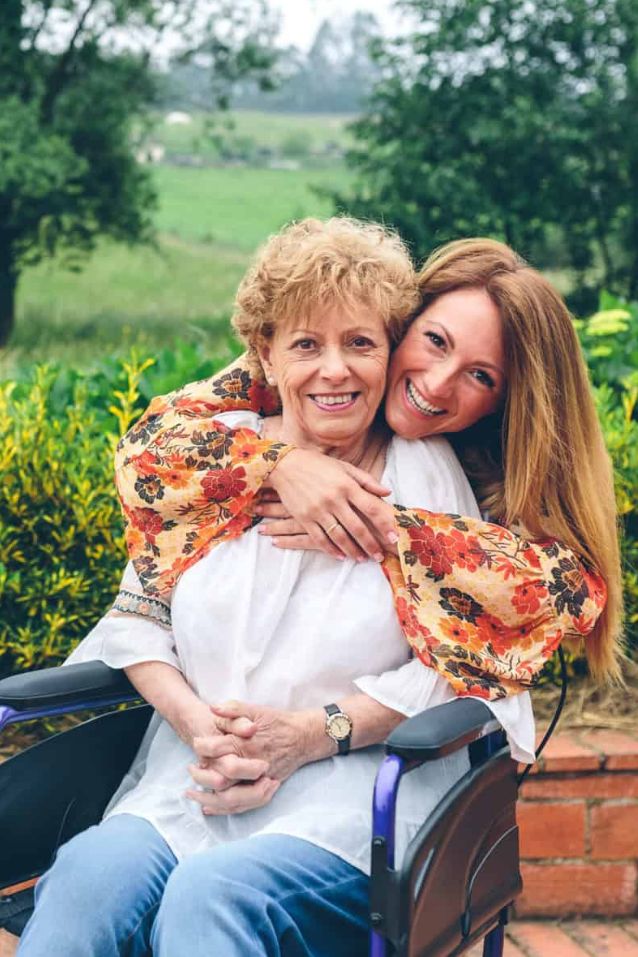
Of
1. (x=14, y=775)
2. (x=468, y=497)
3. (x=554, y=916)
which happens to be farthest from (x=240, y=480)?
(x=554, y=916)

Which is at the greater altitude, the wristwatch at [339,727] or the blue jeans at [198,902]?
the wristwatch at [339,727]

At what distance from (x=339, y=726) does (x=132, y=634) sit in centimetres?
45

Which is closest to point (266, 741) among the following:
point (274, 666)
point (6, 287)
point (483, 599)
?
point (274, 666)

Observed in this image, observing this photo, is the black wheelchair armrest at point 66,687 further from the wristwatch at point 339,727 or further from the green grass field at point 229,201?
the green grass field at point 229,201

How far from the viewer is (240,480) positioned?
235 centimetres

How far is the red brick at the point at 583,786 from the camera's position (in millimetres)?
3072

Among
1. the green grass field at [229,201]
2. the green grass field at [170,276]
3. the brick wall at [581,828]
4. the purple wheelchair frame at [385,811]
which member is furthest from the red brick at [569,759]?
the green grass field at [229,201]

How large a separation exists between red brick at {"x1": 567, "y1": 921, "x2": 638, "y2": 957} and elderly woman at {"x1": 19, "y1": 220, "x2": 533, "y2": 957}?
113 cm

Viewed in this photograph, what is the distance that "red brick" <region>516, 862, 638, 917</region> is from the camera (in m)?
3.16

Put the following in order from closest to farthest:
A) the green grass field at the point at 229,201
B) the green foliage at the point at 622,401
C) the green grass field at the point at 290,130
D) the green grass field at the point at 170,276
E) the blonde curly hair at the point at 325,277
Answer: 1. the blonde curly hair at the point at 325,277
2. the green foliage at the point at 622,401
3. the green grass field at the point at 170,276
4. the green grass field at the point at 229,201
5. the green grass field at the point at 290,130

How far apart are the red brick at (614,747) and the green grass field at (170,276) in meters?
1.95

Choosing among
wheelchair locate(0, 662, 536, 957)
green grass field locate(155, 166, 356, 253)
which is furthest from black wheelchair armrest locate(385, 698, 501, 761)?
green grass field locate(155, 166, 356, 253)

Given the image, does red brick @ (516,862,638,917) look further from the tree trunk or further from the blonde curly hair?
the tree trunk

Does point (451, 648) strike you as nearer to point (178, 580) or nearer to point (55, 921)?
point (178, 580)
